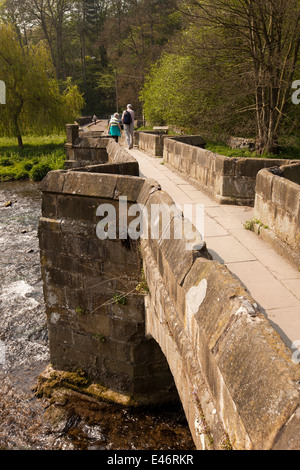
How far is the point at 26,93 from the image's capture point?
2947 cm

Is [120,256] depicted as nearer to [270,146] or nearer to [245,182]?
[245,182]

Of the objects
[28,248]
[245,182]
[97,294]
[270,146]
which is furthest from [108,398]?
[270,146]

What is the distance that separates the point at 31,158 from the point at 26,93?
5.16 meters

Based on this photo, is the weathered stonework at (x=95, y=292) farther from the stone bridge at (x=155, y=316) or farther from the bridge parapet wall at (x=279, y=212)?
the bridge parapet wall at (x=279, y=212)

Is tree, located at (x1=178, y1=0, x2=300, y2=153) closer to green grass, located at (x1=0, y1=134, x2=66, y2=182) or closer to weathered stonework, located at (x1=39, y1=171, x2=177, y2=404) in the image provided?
weathered stonework, located at (x1=39, y1=171, x2=177, y2=404)

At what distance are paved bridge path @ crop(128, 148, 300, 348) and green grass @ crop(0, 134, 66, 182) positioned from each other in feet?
60.9

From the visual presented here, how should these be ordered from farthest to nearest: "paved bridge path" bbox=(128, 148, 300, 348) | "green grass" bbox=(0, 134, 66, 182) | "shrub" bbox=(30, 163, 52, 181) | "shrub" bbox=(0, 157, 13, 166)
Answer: "shrub" bbox=(0, 157, 13, 166)
"green grass" bbox=(0, 134, 66, 182)
"shrub" bbox=(30, 163, 52, 181)
"paved bridge path" bbox=(128, 148, 300, 348)

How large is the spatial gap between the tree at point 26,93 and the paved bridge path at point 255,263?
2478 centimetres

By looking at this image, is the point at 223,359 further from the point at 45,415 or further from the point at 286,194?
the point at 45,415

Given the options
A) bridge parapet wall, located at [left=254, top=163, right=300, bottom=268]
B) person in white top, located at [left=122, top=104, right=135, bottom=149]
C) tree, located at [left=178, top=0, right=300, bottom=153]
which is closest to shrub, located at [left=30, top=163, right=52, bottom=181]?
person in white top, located at [left=122, top=104, right=135, bottom=149]

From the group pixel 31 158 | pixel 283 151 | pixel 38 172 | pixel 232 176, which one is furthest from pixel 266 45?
pixel 31 158

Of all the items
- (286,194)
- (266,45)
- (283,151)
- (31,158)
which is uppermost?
(266,45)

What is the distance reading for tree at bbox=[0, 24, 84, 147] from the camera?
28922 mm

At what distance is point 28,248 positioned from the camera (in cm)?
1428
